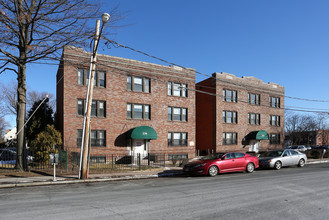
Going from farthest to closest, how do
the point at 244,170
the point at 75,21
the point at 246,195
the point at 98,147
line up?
1. the point at 98,147
2. the point at 244,170
3. the point at 75,21
4. the point at 246,195

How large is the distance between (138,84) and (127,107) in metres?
2.56

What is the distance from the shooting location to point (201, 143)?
30984 millimetres

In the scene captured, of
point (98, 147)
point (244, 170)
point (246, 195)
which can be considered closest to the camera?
point (246, 195)

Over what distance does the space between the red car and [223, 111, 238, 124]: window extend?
14.6 metres

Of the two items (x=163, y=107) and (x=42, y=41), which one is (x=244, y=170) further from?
(x=42, y=41)

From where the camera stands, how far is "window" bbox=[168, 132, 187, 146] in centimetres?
2553

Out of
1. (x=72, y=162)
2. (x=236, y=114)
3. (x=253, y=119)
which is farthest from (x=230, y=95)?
(x=72, y=162)

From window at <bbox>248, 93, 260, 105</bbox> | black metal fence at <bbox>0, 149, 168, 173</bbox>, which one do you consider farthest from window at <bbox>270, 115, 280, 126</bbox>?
black metal fence at <bbox>0, 149, 168, 173</bbox>

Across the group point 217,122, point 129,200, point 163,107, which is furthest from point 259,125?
point 129,200

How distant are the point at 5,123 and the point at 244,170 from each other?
3385 inches

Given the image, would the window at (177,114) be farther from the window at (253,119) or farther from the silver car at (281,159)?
the window at (253,119)

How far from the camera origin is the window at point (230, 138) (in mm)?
29606

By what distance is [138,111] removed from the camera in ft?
78.3

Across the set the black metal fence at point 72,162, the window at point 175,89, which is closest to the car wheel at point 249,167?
the black metal fence at point 72,162
